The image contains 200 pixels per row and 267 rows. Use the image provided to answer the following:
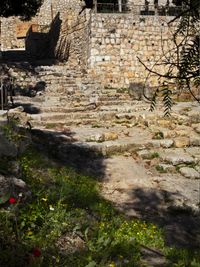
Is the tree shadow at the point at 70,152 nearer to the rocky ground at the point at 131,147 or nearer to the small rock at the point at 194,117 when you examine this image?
the rocky ground at the point at 131,147

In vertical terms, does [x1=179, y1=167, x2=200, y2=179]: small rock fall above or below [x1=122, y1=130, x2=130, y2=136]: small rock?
below

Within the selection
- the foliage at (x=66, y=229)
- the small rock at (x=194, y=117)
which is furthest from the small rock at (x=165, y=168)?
the small rock at (x=194, y=117)

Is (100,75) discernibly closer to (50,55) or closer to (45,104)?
(45,104)

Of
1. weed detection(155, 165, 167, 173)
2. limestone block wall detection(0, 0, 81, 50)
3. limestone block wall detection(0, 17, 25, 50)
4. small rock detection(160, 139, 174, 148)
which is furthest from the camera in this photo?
limestone block wall detection(0, 17, 25, 50)

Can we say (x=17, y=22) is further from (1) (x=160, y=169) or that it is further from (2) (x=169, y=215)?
(2) (x=169, y=215)

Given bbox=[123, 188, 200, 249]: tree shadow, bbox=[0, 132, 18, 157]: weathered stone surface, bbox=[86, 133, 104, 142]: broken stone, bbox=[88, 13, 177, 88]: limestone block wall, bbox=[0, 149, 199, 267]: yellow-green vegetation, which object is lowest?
bbox=[123, 188, 200, 249]: tree shadow

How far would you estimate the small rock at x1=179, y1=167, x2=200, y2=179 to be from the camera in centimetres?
867

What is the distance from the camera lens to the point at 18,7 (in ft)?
69.9

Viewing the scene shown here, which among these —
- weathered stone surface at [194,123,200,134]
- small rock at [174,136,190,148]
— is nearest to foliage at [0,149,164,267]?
small rock at [174,136,190,148]

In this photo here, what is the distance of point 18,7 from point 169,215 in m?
17.4

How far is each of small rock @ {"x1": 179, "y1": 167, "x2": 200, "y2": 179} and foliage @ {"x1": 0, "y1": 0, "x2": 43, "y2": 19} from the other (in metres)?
15.3

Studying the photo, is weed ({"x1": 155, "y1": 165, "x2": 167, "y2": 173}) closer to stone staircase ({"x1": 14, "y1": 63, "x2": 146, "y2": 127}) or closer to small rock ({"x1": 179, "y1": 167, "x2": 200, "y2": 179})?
small rock ({"x1": 179, "y1": 167, "x2": 200, "y2": 179})

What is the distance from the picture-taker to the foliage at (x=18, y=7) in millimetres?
20827

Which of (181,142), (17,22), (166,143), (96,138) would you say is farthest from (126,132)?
(17,22)
